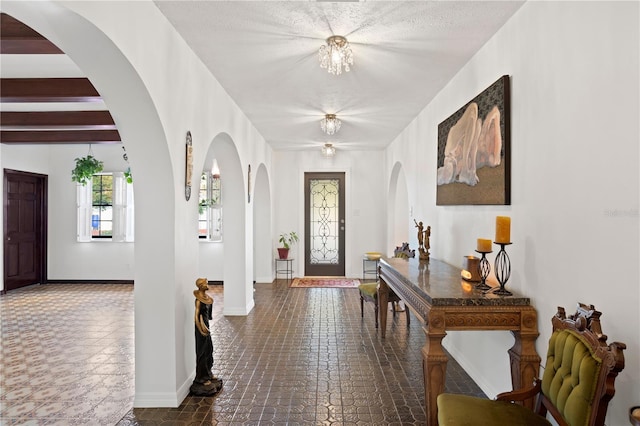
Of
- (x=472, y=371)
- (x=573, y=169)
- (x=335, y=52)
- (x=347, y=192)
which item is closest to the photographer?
(x=573, y=169)

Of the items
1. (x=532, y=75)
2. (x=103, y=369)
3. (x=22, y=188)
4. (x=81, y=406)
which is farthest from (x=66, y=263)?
(x=532, y=75)

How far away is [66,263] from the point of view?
28.4 ft

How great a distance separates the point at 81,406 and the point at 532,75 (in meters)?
3.98

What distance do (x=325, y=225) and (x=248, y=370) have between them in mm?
5431

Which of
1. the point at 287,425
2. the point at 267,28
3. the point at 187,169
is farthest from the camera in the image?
the point at 187,169

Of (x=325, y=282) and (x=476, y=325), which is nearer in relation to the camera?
(x=476, y=325)

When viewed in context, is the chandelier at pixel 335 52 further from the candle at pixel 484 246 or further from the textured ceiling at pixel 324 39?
the candle at pixel 484 246

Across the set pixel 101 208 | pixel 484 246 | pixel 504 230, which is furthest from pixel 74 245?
pixel 504 230

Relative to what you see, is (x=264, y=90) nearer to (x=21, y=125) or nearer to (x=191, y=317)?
(x=191, y=317)

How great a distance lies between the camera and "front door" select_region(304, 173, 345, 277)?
893 cm

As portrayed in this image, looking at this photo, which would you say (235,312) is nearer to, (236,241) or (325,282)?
(236,241)

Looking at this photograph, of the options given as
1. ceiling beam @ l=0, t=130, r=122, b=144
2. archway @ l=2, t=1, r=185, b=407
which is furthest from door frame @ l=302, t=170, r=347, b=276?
archway @ l=2, t=1, r=185, b=407

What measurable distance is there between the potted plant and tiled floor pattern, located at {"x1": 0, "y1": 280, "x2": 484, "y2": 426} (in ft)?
7.89

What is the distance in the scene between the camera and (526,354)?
2.45m
